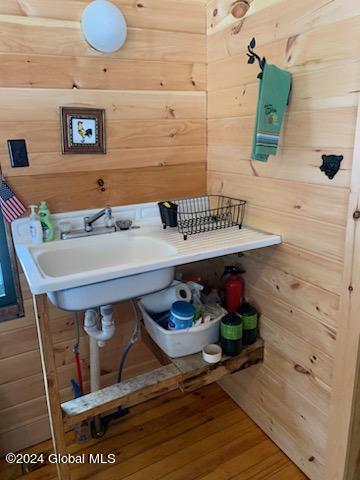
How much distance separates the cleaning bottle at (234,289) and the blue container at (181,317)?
0.84ft

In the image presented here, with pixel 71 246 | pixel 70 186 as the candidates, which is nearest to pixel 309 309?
pixel 71 246

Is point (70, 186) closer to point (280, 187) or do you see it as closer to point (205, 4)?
point (280, 187)

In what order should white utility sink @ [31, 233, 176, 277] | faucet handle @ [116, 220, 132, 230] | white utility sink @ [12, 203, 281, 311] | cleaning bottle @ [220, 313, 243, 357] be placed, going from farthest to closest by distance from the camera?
faucet handle @ [116, 220, 132, 230], cleaning bottle @ [220, 313, 243, 357], white utility sink @ [31, 233, 176, 277], white utility sink @ [12, 203, 281, 311]

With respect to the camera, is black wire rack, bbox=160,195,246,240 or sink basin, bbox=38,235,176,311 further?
black wire rack, bbox=160,195,246,240

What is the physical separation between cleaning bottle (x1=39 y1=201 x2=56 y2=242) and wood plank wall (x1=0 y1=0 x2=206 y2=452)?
74 millimetres

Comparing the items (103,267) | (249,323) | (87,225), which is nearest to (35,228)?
(87,225)

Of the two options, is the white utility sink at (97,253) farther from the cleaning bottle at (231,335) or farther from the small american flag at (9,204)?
the cleaning bottle at (231,335)

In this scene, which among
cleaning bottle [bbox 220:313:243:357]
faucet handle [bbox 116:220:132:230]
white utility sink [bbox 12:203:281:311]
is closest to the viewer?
white utility sink [bbox 12:203:281:311]

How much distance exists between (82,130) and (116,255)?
1.77 feet

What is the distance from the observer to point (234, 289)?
5.44 feet

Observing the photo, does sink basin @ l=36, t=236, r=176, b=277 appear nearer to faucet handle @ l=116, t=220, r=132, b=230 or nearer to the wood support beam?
faucet handle @ l=116, t=220, r=132, b=230

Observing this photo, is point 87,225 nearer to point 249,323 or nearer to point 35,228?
point 35,228

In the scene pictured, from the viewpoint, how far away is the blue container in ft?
4.81

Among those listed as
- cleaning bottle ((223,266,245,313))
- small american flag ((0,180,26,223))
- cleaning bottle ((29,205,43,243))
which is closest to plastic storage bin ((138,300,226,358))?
cleaning bottle ((223,266,245,313))
